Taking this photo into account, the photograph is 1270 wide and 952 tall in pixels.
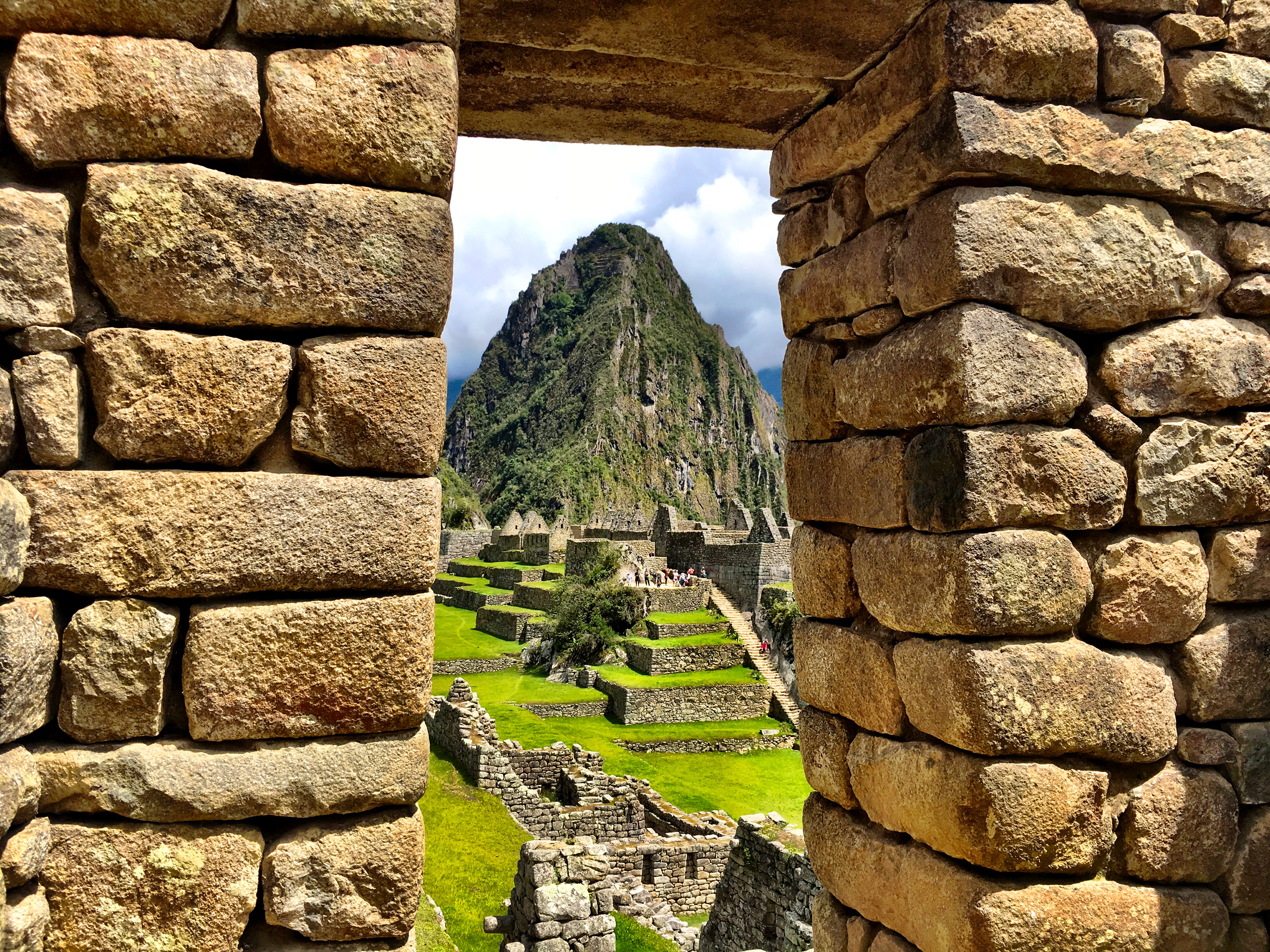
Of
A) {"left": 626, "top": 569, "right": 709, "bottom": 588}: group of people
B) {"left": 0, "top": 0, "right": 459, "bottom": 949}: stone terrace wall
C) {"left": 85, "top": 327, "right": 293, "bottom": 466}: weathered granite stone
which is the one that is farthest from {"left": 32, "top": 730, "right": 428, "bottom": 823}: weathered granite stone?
{"left": 626, "top": 569, "right": 709, "bottom": 588}: group of people

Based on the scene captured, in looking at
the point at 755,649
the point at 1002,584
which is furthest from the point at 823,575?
the point at 755,649

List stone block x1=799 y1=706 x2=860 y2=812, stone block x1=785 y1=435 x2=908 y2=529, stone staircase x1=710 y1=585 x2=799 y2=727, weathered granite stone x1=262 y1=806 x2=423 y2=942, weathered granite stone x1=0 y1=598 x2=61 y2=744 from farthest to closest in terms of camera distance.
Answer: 1. stone staircase x1=710 y1=585 x2=799 y2=727
2. stone block x1=799 y1=706 x2=860 y2=812
3. stone block x1=785 y1=435 x2=908 y2=529
4. weathered granite stone x1=262 y1=806 x2=423 y2=942
5. weathered granite stone x1=0 y1=598 x2=61 y2=744

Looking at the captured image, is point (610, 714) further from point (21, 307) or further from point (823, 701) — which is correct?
point (21, 307)

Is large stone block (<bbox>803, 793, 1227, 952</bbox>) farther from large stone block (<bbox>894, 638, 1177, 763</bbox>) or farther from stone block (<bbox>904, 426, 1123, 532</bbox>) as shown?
stone block (<bbox>904, 426, 1123, 532</bbox>)

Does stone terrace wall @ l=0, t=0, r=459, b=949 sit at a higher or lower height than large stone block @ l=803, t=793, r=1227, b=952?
higher

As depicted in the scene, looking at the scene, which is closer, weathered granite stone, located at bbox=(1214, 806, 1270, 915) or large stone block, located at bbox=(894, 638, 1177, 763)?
large stone block, located at bbox=(894, 638, 1177, 763)

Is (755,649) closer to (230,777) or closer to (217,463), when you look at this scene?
(230,777)

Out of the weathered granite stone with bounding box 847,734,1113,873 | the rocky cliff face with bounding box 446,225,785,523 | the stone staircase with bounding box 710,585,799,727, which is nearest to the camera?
the weathered granite stone with bounding box 847,734,1113,873
